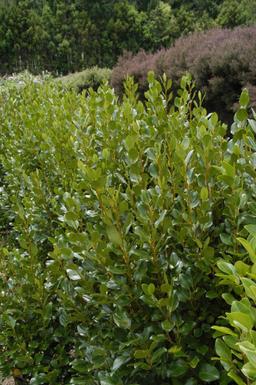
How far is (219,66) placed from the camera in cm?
721

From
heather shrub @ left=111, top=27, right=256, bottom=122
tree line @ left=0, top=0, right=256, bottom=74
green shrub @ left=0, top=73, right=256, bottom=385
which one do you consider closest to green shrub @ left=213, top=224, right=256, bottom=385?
green shrub @ left=0, top=73, right=256, bottom=385

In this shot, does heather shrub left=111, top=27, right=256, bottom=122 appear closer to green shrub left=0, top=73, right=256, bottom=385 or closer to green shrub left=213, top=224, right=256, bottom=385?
green shrub left=0, top=73, right=256, bottom=385

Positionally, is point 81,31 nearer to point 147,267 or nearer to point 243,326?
point 147,267

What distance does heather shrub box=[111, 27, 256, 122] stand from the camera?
6.78 meters

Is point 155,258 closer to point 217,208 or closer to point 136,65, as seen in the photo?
point 217,208

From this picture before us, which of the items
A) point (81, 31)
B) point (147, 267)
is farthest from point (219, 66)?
point (81, 31)

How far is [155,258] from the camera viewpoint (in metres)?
1.51

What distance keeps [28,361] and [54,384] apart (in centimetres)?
16

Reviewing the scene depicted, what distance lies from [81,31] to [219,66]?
32.9 metres

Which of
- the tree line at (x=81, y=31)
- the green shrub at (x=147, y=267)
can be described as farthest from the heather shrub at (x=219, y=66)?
the tree line at (x=81, y=31)

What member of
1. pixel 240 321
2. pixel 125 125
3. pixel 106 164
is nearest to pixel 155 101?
pixel 125 125

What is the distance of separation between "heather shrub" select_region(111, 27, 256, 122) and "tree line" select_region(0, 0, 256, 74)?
28.8 m

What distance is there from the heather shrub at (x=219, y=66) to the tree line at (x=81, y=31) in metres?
28.8

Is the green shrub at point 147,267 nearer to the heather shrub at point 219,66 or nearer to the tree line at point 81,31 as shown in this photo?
the heather shrub at point 219,66
